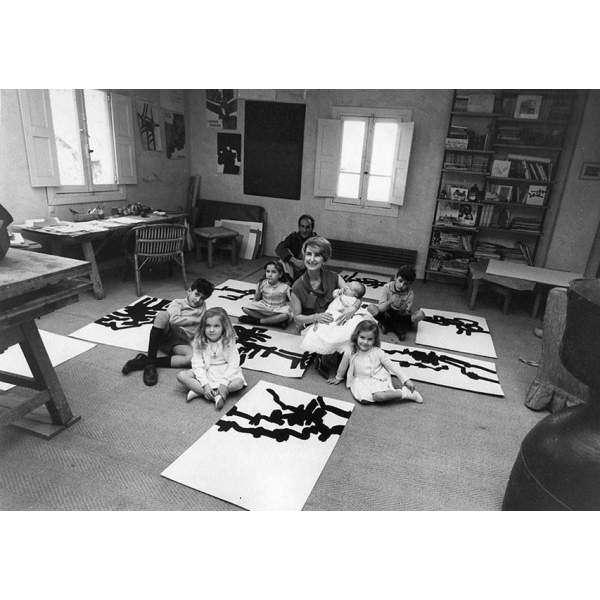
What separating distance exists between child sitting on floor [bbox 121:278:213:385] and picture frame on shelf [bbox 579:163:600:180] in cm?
475

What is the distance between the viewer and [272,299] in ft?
12.7

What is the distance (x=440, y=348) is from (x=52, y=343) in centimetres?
316

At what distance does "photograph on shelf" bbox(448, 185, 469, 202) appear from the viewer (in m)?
5.44

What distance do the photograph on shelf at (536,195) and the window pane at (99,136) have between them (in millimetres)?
5175

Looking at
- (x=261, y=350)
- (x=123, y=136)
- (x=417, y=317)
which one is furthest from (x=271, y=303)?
(x=123, y=136)

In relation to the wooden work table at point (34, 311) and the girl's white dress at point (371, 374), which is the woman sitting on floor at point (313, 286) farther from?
the wooden work table at point (34, 311)

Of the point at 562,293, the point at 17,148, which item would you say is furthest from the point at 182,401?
the point at 17,148

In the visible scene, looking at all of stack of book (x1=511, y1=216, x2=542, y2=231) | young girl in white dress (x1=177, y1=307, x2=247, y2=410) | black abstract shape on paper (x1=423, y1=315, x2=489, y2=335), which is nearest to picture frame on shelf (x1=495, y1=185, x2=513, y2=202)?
stack of book (x1=511, y1=216, x2=542, y2=231)

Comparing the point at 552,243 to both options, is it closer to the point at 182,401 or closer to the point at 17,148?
the point at 182,401

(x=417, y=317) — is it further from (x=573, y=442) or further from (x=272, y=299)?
(x=573, y=442)

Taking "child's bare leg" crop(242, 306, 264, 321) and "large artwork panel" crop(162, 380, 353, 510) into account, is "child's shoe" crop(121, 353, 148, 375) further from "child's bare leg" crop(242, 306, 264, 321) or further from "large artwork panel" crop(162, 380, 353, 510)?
"child's bare leg" crop(242, 306, 264, 321)

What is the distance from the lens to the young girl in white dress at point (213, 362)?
259cm

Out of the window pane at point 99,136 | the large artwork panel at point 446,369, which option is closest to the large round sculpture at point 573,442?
the large artwork panel at point 446,369

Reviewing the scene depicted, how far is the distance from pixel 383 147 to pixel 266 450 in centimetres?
478
